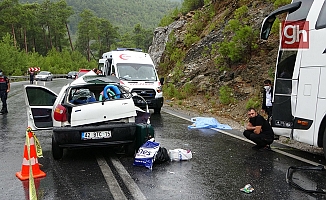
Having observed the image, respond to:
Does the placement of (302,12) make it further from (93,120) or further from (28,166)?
(28,166)

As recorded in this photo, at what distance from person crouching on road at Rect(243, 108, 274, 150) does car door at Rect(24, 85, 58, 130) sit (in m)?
4.75

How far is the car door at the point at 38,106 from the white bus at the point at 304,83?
5.27 metres

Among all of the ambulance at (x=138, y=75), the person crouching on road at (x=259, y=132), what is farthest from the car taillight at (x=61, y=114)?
the ambulance at (x=138, y=75)

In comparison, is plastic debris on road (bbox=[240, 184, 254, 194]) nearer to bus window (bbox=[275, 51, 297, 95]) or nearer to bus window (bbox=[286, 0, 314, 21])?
bus window (bbox=[275, 51, 297, 95])

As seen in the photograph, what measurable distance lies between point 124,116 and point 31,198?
2.86 meters

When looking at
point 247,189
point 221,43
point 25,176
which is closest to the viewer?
point 247,189

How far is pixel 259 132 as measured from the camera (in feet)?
26.2

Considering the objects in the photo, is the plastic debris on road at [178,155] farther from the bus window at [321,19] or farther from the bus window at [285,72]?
the bus window at [321,19]

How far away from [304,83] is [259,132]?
1.67 metres

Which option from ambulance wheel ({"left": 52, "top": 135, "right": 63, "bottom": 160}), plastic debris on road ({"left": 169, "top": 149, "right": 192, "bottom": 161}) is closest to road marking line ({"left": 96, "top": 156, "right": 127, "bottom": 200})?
ambulance wheel ({"left": 52, "top": 135, "right": 63, "bottom": 160})

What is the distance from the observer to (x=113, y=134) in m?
6.94

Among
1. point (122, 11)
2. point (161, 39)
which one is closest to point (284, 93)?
point (161, 39)

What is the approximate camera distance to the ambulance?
14156 mm

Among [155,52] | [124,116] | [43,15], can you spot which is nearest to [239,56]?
[124,116]
